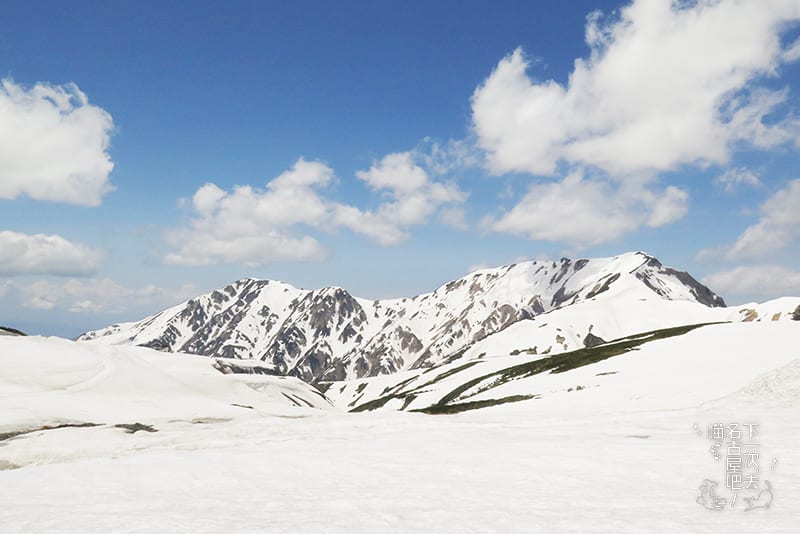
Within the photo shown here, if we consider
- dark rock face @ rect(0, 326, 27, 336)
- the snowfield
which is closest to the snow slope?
the snowfield

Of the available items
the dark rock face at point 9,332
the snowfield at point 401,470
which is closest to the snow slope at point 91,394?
the snowfield at point 401,470

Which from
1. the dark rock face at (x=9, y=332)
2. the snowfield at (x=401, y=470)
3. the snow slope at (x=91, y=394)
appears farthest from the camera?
the dark rock face at (x=9, y=332)

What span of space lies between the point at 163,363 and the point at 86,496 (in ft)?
311

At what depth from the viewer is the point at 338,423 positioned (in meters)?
26.7

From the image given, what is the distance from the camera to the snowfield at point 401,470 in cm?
823

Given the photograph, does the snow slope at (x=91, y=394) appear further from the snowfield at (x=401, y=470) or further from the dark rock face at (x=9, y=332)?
the dark rock face at (x=9, y=332)

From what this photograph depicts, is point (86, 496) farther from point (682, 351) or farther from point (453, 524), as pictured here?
point (682, 351)

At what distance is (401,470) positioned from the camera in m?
13.4

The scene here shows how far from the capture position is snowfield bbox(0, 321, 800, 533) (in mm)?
8227

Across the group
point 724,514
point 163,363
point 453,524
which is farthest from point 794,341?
point 163,363

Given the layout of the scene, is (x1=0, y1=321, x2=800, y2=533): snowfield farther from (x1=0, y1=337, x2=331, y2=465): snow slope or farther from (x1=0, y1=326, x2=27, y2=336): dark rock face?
(x1=0, y1=326, x2=27, y2=336): dark rock face

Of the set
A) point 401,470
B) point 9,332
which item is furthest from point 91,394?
point 401,470

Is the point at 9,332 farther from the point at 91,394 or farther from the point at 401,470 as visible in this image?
the point at 401,470

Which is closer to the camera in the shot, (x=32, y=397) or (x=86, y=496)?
(x=86, y=496)
